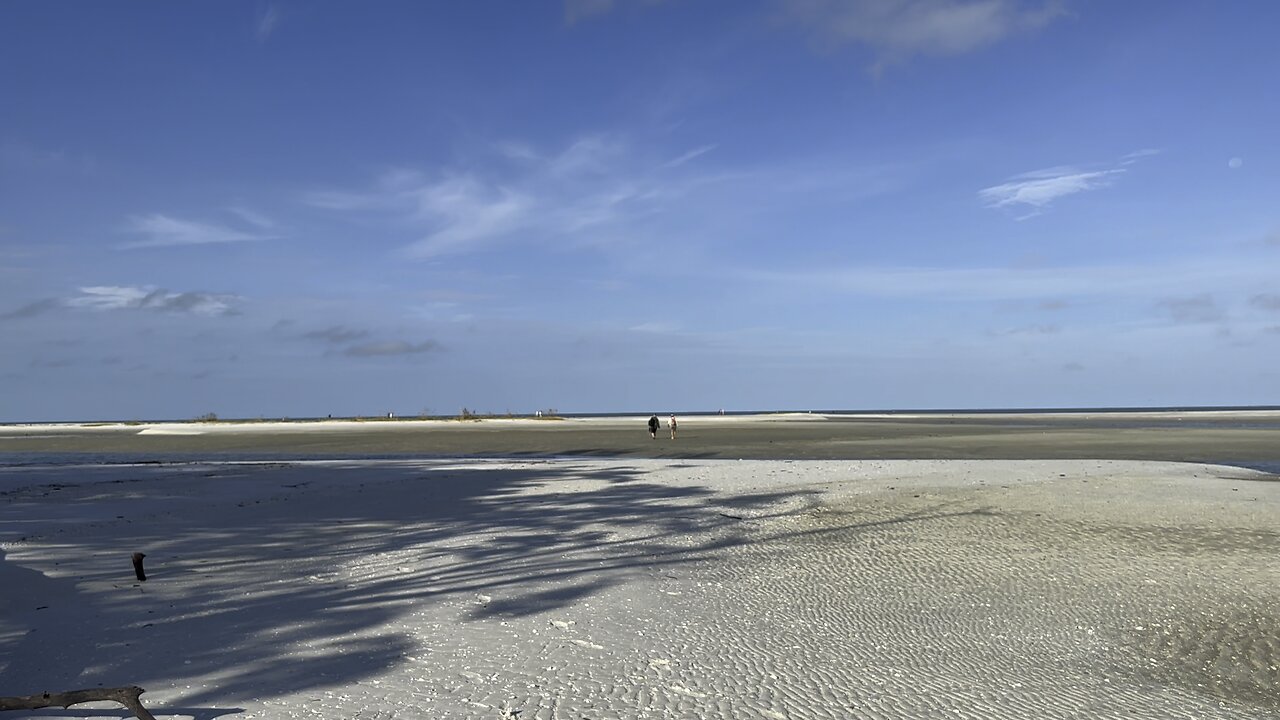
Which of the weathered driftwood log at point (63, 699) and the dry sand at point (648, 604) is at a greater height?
the weathered driftwood log at point (63, 699)

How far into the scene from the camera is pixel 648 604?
8.72m

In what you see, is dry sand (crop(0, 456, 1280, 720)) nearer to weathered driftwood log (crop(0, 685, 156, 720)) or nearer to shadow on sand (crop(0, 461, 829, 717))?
shadow on sand (crop(0, 461, 829, 717))

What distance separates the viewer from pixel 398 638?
23.8ft

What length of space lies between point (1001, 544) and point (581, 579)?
6.54 metres

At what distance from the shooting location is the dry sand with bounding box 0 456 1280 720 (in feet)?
19.9

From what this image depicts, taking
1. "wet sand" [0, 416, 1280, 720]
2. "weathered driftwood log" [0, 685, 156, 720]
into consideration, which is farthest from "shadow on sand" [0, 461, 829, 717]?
"weathered driftwood log" [0, 685, 156, 720]

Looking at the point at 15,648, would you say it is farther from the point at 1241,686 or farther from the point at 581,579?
the point at 1241,686

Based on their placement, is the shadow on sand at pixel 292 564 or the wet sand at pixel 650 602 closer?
the wet sand at pixel 650 602

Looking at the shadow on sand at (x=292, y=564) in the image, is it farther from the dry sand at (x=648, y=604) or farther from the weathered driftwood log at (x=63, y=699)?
the weathered driftwood log at (x=63, y=699)

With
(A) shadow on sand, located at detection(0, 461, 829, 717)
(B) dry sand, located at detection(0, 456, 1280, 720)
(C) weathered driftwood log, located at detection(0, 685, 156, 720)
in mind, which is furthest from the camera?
(A) shadow on sand, located at detection(0, 461, 829, 717)

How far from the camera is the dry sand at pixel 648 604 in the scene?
6.06 m

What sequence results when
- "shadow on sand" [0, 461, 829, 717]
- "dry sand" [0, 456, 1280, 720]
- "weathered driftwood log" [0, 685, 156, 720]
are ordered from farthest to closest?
"shadow on sand" [0, 461, 829, 717] < "dry sand" [0, 456, 1280, 720] < "weathered driftwood log" [0, 685, 156, 720]

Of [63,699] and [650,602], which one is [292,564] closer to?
[650,602]

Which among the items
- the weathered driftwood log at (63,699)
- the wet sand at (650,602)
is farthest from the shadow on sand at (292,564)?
the weathered driftwood log at (63,699)
